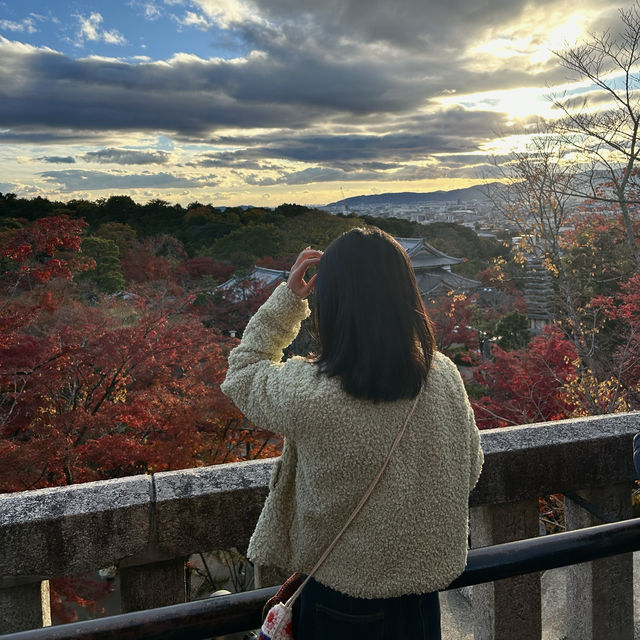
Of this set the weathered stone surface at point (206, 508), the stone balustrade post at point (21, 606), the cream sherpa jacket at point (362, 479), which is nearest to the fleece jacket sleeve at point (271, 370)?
the cream sherpa jacket at point (362, 479)

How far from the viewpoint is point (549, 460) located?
7.77 ft

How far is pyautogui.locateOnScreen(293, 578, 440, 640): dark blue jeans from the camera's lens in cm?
155

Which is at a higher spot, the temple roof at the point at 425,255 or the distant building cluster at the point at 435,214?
the distant building cluster at the point at 435,214

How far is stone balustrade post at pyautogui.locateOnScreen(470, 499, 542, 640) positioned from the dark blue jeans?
31.5 inches

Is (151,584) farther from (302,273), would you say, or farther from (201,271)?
(201,271)

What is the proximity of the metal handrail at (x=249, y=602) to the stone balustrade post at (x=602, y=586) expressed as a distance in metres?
0.64

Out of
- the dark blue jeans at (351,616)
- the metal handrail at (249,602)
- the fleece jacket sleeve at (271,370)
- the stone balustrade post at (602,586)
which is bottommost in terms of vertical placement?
the stone balustrade post at (602,586)

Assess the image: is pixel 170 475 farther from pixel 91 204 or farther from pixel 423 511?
pixel 91 204

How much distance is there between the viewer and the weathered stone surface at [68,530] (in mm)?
1874

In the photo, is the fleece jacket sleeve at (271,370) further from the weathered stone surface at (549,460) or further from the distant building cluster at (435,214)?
the distant building cluster at (435,214)

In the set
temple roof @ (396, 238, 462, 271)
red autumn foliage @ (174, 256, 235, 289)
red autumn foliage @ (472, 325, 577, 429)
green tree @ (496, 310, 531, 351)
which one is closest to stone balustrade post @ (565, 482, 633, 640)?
red autumn foliage @ (472, 325, 577, 429)

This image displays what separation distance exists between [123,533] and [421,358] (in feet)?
3.78

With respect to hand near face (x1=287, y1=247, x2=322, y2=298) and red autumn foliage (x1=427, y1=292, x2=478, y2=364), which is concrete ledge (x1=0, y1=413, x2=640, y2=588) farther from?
red autumn foliage (x1=427, y1=292, x2=478, y2=364)

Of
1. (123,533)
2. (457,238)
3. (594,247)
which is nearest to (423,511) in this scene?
(123,533)
